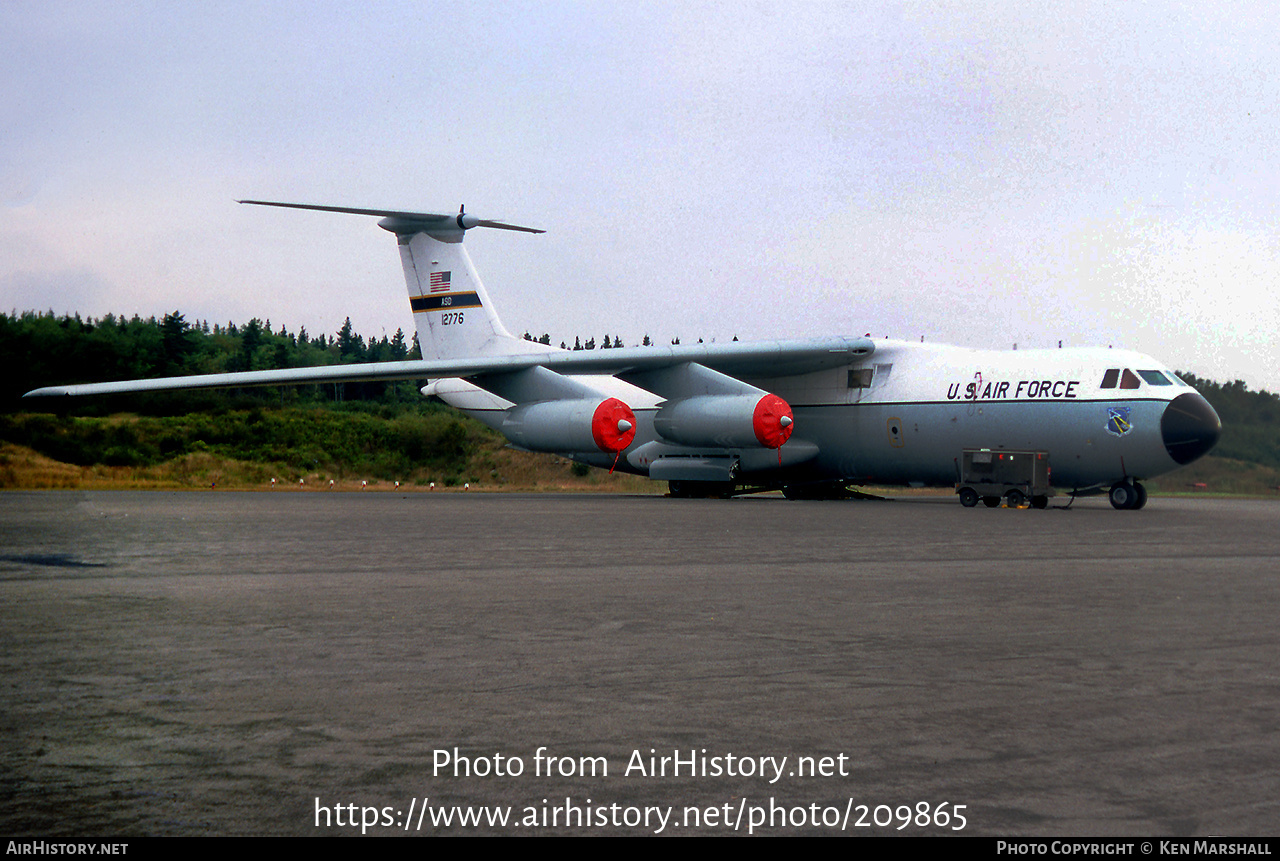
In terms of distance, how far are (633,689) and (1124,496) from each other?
20808 millimetres

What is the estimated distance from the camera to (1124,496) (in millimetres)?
23906

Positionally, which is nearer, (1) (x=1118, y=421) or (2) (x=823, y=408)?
(1) (x=1118, y=421)

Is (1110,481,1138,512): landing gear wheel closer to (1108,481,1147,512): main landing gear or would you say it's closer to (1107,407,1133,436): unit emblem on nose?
(1108,481,1147,512): main landing gear

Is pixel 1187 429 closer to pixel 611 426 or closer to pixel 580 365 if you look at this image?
pixel 611 426

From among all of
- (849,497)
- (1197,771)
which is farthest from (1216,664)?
(849,497)

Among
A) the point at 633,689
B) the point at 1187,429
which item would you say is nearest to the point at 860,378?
the point at 1187,429

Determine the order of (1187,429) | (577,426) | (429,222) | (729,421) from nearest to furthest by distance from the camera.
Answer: (1187,429) → (729,421) → (577,426) → (429,222)

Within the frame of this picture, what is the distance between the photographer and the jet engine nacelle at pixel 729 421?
2556cm

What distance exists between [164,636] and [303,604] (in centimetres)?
159

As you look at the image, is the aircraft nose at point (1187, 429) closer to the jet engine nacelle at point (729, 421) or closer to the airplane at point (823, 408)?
the airplane at point (823, 408)

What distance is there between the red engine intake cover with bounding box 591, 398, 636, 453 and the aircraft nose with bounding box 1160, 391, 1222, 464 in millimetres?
11154
